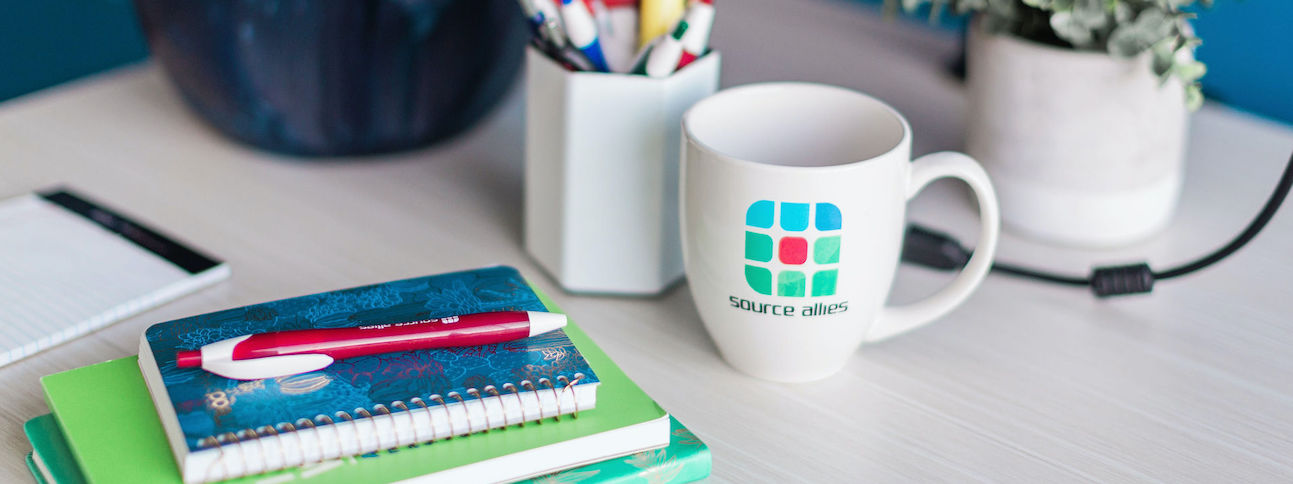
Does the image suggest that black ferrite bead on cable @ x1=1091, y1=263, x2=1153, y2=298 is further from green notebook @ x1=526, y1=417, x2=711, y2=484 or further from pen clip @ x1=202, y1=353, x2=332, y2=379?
pen clip @ x1=202, y1=353, x2=332, y2=379

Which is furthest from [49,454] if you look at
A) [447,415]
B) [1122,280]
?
[1122,280]

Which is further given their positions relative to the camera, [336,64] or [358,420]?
[336,64]

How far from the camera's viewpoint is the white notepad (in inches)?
20.8

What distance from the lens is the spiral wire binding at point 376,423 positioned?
39cm

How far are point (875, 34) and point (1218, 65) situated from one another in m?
0.29

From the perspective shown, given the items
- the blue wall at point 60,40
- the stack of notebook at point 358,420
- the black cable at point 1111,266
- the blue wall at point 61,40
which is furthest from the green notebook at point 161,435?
the blue wall at point 60,40

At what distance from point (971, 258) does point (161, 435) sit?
350 millimetres

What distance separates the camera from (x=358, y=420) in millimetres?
402

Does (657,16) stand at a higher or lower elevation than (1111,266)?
higher

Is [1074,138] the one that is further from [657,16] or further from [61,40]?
[61,40]

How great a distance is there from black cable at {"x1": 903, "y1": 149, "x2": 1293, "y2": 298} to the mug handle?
0.34ft

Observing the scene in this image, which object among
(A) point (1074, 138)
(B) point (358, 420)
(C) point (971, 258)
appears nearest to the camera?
(B) point (358, 420)

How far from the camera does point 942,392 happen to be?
20.3 inches

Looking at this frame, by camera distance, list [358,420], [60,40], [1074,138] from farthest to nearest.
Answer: [60,40], [1074,138], [358,420]
